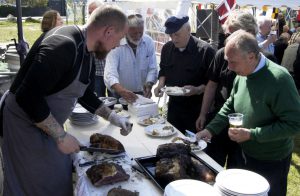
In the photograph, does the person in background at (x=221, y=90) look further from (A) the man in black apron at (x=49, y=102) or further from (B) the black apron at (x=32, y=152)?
(B) the black apron at (x=32, y=152)

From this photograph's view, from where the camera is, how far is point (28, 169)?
206 cm

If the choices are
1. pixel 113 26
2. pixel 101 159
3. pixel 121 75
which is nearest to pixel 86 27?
pixel 113 26

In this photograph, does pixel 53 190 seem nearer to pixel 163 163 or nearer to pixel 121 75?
pixel 163 163

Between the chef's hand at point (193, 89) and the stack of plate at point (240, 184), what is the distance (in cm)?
157

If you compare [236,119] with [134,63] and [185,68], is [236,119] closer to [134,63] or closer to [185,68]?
[185,68]

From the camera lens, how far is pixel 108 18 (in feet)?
6.23

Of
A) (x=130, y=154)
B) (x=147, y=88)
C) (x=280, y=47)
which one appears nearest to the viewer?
(x=130, y=154)

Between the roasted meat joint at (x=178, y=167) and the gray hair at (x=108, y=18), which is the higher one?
the gray hair at (x=108, y=18)

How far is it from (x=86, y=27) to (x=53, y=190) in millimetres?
1085

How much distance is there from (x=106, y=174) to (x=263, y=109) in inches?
44.2

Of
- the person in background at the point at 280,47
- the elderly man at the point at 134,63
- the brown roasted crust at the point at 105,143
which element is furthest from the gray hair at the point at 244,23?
Result: the person in background at the point at 280,47

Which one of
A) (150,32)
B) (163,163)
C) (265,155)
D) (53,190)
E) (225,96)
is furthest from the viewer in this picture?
(150,32)

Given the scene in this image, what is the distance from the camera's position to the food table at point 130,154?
177 centimetres

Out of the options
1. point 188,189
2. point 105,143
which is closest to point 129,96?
point 105,143
